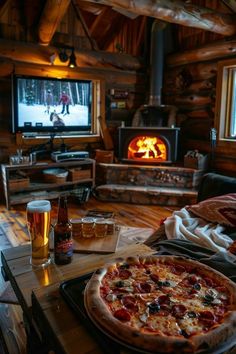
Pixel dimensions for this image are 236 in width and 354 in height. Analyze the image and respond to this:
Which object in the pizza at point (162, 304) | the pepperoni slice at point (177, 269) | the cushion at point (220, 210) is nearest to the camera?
the pizza at point (162, 304)

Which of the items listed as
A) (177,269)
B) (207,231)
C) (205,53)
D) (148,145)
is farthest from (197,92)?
(177,269)

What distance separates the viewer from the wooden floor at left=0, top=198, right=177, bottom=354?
68.8 inches

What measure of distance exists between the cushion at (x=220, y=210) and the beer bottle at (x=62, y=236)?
127 cm

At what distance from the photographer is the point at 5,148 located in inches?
169

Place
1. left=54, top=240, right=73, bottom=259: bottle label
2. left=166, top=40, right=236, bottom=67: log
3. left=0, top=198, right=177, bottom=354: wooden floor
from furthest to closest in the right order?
left=166, top=40, right=236, bottom=67: log
left=0, top=198, right=177, bottom=354: wooden floor
left=54, top=240, right=73, bottom=259: bottle label

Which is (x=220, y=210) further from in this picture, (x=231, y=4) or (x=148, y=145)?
(x=231, y=4)

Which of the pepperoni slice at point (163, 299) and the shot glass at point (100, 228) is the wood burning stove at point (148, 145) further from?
the pepperoni slice at point (163, 299)

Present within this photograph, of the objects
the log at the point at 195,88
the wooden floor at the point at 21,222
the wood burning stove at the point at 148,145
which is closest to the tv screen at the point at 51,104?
the wood burning stove at the point at 148,145

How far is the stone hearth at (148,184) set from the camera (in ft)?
13.9

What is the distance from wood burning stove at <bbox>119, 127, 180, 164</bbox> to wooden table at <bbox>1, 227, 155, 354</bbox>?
9.98 ft

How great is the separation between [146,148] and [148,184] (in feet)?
2.06

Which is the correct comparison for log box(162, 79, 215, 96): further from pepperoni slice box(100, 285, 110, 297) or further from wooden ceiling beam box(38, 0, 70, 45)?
pepperoni slice box(100, 285, 110, 297)

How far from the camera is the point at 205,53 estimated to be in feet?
14.5

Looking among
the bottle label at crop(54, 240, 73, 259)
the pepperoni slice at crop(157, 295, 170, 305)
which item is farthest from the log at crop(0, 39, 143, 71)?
the pepperoni slice at crop(157, 295, 170, 305)
